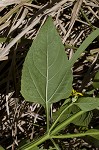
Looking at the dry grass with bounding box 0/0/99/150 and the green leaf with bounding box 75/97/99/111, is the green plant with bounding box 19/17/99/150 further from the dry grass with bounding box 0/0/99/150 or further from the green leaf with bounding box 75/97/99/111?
the dry grass with bounding box 0/0/99/150

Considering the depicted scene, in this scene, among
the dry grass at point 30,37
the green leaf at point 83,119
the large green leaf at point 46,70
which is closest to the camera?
the large green leaf at point 46,70

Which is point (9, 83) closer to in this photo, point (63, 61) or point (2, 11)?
point (2, 11)

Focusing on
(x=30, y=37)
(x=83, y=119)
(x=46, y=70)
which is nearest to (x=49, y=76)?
(x=46, y=70)

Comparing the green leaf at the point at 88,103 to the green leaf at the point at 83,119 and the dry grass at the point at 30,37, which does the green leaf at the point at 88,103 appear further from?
the dry grass at the point at 30,37

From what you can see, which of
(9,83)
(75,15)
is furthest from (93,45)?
(9,83)

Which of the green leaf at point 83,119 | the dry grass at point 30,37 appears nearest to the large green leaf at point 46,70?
the green leaf at point 83,119

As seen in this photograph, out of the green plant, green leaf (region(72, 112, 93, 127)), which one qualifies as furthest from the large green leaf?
green leaf (region(72, 112, 93, 127))

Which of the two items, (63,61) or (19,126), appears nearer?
(63,61)

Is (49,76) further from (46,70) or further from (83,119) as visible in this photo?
(83,119)
